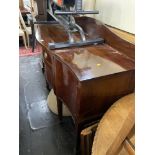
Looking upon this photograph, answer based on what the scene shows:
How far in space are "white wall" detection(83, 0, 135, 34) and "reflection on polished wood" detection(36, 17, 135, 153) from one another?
127 millimetres

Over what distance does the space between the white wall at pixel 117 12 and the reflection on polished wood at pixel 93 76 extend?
13 cm

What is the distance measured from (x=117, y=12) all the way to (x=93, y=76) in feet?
2.68

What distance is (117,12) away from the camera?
5.57ft

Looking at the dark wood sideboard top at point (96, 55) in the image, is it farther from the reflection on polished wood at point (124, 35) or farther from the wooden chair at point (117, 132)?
the wooden chair at point (117, 132)

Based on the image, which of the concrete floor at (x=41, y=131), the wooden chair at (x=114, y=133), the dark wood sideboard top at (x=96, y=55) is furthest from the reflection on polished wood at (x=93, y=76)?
the concrete floor at (x=41, y=131)

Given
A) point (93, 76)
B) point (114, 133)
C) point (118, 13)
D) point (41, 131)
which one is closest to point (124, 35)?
point (118, 13)

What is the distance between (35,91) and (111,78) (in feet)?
5.02

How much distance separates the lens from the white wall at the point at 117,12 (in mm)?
1518

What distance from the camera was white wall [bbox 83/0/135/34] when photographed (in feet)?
4.98

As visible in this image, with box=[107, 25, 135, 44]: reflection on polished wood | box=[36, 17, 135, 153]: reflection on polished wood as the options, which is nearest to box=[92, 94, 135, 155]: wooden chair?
box=[36, 17, 135, 153]: reflection on polished wood
